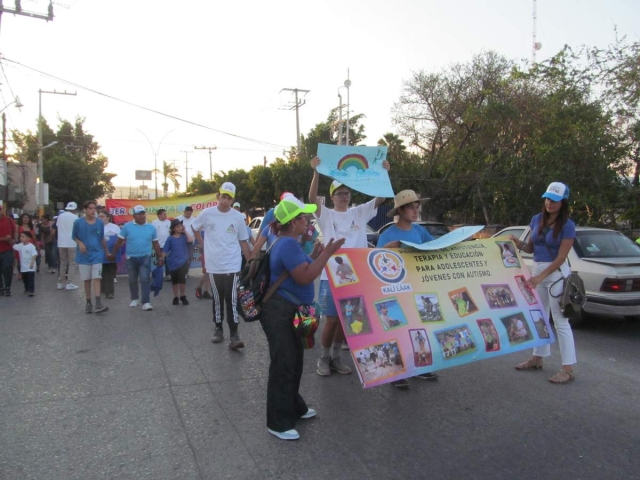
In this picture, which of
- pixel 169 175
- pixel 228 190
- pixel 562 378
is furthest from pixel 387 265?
pixel 169 175

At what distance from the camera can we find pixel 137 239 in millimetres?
8891

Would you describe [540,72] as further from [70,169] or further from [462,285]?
[70,169]

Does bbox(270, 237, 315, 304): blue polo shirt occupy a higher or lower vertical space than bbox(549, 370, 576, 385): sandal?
higher

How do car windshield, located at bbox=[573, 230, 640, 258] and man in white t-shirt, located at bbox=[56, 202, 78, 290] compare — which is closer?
car windshield, located at bbox=[573, 230, 640, 258]

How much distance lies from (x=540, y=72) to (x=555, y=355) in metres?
14.0

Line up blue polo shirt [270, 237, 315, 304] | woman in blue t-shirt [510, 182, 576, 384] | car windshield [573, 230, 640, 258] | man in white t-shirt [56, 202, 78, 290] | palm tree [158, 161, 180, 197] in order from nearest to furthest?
1. blue polo shirt [270, 237, 315, 304]
2. woman in blue t-shirt [510, 182, 576, 384]
3. car windshield [573, 230, 640, 258]
4. man in white t-shirt [56, 202, 78, 290]
5. palm tree [158, 161, 180, 197]

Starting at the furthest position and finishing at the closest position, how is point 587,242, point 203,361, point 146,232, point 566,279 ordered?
point 146,232 < point 587,242 < point 203,361 < point 566,279

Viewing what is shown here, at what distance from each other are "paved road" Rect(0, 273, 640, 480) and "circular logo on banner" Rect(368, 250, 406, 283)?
3.56ft

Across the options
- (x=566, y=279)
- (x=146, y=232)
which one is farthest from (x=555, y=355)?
(x=146, y=232)

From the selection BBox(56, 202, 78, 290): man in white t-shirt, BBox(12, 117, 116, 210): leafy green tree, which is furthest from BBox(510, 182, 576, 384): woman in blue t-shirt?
BBox(12, 117, 116, 210): leafy green tree

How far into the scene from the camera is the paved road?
3.30 meters

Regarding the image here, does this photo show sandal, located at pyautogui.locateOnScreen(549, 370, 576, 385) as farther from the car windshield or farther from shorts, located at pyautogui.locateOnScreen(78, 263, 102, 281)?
shorts, located at pyautogui.locateOnScreen(78, 263, 102, 281)

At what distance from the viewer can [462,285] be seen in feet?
14.8

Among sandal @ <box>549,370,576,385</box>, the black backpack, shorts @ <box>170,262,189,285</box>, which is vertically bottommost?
sandal @ <box>549,370,576,385</box>
